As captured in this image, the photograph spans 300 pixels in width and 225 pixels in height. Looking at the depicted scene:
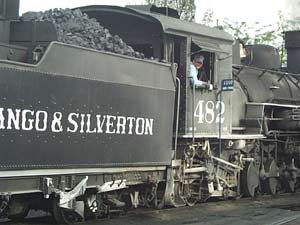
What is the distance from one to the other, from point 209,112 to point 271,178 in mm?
3016

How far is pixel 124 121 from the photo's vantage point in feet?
22.5

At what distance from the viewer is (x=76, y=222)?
7.33m

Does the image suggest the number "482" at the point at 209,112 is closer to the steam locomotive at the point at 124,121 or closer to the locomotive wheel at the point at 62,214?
the steam locomotive at the point at 124,121

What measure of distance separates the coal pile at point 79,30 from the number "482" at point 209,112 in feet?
4.74

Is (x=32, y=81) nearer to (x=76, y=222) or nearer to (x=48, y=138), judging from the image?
(x=48, y=138)

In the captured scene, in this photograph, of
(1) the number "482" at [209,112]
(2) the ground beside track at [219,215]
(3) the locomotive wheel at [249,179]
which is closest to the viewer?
(2) the ground beside track at [219,215]

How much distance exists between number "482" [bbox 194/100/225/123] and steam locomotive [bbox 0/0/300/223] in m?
0.02

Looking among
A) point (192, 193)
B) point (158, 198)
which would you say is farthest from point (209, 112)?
point (158, 198)

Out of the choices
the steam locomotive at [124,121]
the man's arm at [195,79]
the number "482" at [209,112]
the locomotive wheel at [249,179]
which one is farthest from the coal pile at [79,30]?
the locomotive wheel at [249,179]

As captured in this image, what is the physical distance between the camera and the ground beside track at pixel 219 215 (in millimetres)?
7598

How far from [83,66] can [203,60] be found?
2837 mm

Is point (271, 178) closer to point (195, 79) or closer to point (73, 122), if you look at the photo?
point (195, 79)

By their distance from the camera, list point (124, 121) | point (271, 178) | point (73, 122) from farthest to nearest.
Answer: point (271, 178), point (124, 121), point (73, 122)

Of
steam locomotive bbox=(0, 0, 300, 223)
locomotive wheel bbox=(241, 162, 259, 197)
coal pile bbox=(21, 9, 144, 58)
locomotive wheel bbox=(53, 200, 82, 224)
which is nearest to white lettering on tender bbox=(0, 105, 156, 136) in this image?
steam locomotive bbox=(0, 0, 300, 223)
